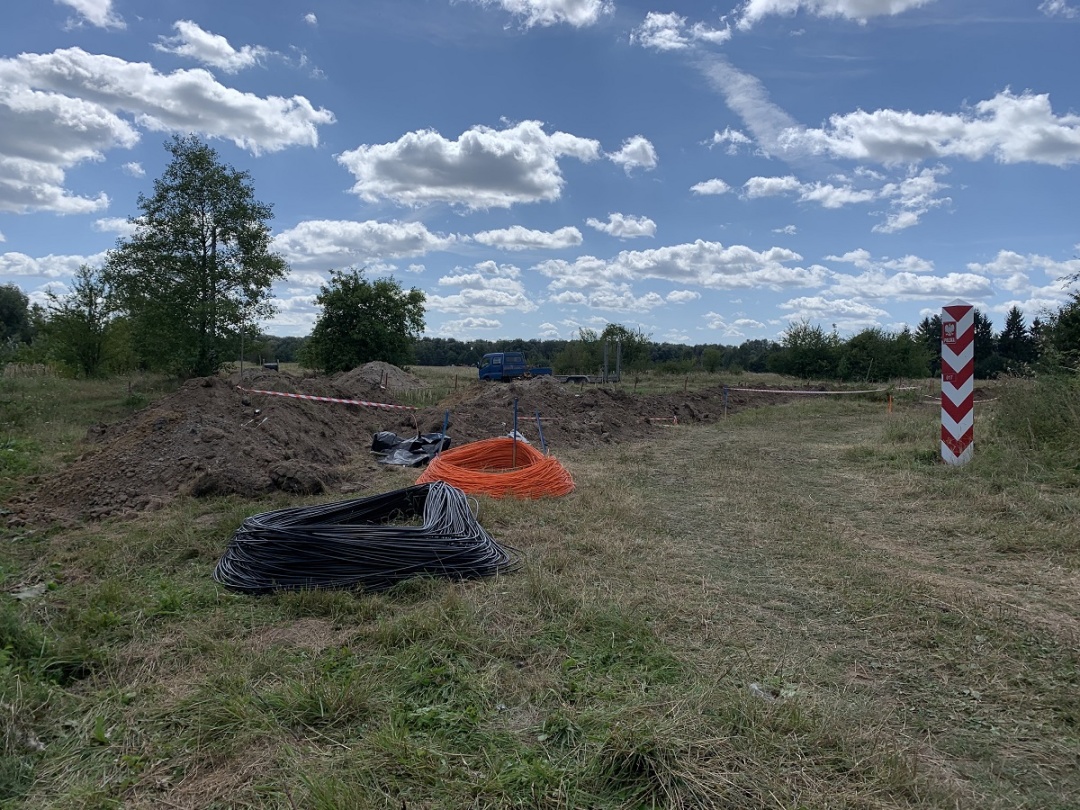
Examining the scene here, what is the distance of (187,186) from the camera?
2300cm

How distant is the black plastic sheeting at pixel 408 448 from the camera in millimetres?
11180

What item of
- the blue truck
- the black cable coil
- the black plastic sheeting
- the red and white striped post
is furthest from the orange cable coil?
the blue truck

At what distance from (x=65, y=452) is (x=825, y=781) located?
13.8m

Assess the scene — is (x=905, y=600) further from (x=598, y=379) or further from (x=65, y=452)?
(x=598, y=379)

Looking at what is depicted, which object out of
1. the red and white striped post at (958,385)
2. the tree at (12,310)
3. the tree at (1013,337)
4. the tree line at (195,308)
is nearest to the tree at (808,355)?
the tree line at (195,308)

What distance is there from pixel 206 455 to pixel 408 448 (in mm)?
3372

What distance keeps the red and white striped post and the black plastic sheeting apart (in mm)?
7451

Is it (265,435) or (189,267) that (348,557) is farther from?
(189,267)

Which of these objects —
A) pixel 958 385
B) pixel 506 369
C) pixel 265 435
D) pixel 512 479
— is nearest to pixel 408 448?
pixel 265 435

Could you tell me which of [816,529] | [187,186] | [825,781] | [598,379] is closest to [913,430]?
[816,529]

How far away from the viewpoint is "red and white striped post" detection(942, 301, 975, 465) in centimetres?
900

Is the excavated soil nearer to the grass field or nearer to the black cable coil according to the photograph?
the grass field

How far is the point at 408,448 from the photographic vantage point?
11.7 metres

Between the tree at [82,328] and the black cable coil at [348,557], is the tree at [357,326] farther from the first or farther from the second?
the black cable coil at [348,557]
